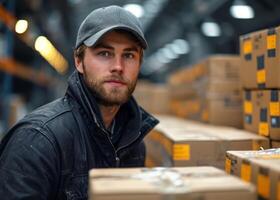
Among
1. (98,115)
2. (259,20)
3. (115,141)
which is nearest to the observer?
(98,115)

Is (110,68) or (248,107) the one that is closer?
(110,68)

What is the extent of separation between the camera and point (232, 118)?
3639 mm

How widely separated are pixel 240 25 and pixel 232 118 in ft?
16.7

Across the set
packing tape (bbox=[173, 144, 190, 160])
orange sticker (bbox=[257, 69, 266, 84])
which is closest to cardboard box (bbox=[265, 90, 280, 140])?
orange sticker (bbox=[257, 69, 266, 84])

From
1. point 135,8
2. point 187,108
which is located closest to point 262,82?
point 187,108

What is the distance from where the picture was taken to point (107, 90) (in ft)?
7.29

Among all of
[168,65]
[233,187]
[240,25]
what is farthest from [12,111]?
[168,65]

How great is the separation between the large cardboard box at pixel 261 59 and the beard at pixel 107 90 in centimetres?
89

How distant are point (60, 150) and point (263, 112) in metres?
1.34

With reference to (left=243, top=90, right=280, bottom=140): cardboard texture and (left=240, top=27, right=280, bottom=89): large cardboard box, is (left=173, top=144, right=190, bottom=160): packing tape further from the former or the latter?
(left=240, top=27, right=280, bottom=89): large cardboard box

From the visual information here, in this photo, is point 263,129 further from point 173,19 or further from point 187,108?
point 173,19

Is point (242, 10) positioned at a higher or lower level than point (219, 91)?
higher

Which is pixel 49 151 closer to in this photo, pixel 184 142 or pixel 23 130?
pixel 23 130

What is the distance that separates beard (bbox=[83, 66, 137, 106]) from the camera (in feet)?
7.29
